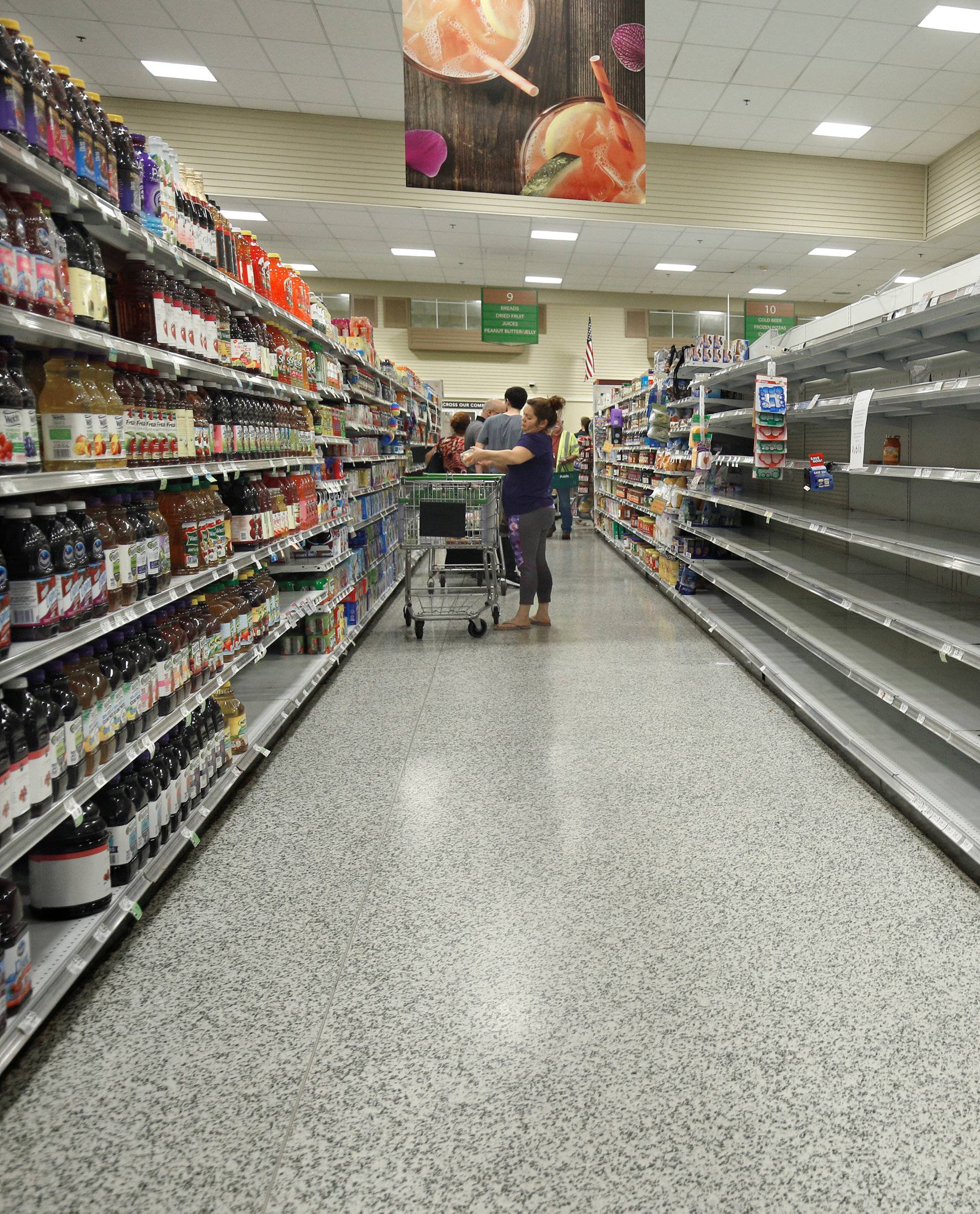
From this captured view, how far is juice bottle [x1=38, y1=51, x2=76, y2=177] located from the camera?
6.13ft

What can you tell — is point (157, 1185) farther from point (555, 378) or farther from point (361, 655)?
point (555, 378)

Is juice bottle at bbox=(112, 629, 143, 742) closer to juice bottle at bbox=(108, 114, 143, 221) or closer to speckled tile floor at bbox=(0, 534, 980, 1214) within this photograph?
speckled tile floor at bbox=(0, 534, 980, 1214)

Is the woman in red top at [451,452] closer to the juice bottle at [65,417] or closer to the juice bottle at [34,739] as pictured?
the juice bottle at [65,417]

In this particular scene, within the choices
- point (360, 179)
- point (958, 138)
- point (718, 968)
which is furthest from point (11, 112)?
point (958, 138)

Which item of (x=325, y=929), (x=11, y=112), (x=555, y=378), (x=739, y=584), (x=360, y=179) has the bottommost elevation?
(x=325, y=929)

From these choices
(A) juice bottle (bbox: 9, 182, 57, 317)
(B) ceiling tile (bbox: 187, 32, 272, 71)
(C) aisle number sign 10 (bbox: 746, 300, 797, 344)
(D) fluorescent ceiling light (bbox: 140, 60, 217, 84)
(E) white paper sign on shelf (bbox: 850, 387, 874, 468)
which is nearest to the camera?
(A) juice bottle (bbox: 9, 182, 57, 317)

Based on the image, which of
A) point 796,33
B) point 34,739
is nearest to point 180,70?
point 796,33

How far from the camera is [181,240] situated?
2.66 metres

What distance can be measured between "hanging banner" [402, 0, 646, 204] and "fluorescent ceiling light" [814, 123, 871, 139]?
6.99m

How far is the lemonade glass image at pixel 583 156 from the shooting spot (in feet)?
14.5

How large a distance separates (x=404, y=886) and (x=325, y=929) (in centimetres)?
31

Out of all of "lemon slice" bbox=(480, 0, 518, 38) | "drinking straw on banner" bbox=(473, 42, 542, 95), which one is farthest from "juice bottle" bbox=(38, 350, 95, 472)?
"lemon slice" bbox=(480, 0, 518, 38)

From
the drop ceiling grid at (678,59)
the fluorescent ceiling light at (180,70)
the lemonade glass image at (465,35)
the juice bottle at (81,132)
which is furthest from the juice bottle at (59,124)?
the fluorescent ceiling light at (180,70)

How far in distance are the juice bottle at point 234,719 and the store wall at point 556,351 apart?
14399 mm
